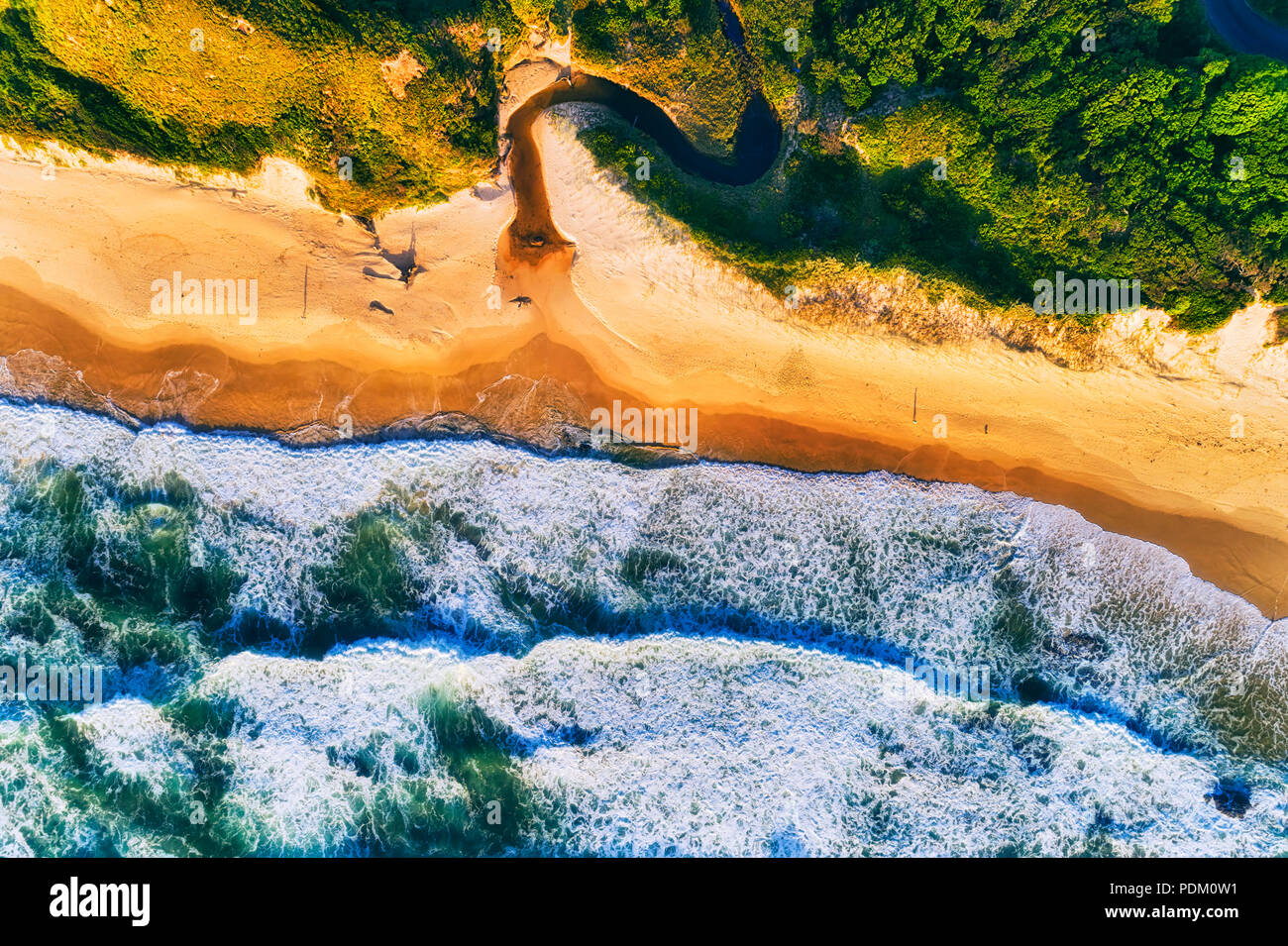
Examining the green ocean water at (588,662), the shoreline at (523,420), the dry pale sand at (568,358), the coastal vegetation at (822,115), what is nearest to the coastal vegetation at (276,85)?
the coastal vegetation at (822,115)

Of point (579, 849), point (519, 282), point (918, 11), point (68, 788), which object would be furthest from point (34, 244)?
point (918, 11)

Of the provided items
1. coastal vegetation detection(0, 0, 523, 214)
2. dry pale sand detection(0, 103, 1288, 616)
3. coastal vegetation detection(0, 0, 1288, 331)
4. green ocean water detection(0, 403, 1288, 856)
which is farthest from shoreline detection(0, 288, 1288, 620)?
coastal vegetation detection(0, 0, 523, 214)

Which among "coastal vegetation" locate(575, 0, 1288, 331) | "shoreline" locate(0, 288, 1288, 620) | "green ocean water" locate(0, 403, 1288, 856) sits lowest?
Result: "green ocean water" locate(0, 403, 1288, 856)

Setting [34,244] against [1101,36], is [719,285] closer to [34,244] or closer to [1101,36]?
[1101,36]

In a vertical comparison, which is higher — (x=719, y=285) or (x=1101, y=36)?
(x=1101, y=36)

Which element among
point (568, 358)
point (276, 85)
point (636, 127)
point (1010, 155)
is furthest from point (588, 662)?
point (1010, 155)

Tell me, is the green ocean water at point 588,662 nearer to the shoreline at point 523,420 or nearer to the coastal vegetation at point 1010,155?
the shoreline at point 523,420

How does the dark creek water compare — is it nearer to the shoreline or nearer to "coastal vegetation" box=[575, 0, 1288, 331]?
"coastal vegetation" box=[575, 0, 1288, 331]

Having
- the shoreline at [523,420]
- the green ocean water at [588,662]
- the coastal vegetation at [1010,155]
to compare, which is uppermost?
the coastal vegetation at [1010,155]
